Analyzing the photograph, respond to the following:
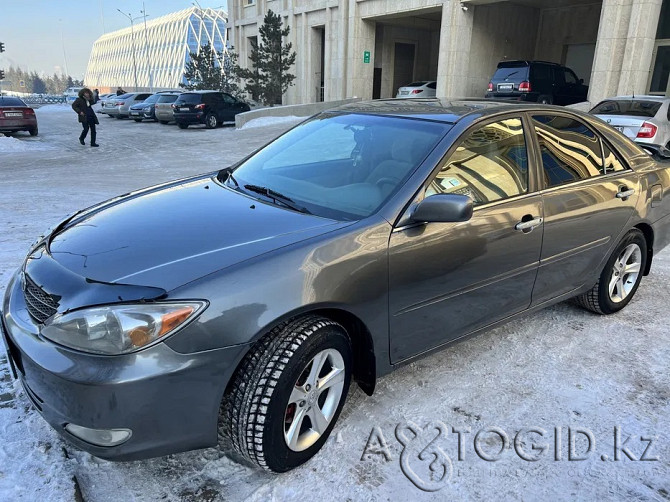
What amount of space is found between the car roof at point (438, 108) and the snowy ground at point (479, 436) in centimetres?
160

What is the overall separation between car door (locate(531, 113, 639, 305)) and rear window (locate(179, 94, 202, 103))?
69.9 ft

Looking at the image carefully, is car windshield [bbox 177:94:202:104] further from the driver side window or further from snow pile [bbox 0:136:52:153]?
the driver side window

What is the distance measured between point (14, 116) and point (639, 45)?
2062 cm

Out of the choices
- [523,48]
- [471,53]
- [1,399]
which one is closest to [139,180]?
[1,399]

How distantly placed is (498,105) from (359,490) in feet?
8.40

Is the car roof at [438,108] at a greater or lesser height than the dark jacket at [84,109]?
greater

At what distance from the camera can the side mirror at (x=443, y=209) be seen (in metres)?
2.56

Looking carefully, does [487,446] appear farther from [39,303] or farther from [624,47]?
[624,47]

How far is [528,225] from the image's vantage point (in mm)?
3186

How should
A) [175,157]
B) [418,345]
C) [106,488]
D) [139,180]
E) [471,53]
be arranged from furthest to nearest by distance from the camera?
[471,53]
[175,157]
[139,180]
[418,345]
[106,488]

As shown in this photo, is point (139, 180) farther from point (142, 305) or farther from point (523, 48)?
point (523, 48)

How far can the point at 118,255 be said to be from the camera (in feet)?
7.77

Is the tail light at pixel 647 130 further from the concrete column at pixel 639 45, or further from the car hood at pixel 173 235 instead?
the car hood at pixel 173 235

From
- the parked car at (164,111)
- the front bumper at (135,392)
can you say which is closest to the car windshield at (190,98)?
the parked car at (164,111)
